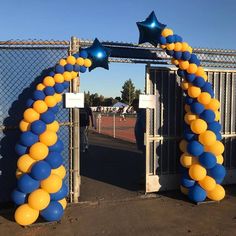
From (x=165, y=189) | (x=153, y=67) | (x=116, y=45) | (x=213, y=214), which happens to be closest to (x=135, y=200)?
(x=165, y=189)

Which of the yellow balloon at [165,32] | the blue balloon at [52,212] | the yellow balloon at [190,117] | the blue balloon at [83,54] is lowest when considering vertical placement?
the blue balloon at [52,212]

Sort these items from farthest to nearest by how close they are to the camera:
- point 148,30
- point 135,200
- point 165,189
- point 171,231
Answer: point 165,189, point 135,200, point 148,30, point 171,231

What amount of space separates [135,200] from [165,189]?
0.89 metres

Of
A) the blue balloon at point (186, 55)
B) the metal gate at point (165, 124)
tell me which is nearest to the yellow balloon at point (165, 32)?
the blue balloon at point (186, 55)

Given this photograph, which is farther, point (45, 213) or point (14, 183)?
point (14, 183)

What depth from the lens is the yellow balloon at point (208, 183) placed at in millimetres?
6199

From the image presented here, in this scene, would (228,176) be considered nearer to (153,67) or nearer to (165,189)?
(165,189)

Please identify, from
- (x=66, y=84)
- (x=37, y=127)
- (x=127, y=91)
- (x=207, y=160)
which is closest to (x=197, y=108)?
(x=207, y=160)

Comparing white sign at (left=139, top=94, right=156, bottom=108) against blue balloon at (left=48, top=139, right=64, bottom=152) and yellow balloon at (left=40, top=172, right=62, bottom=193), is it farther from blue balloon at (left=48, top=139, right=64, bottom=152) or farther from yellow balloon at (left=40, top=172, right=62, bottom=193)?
yellow balloon at (left=40, top=172, right=62, bottom=193)

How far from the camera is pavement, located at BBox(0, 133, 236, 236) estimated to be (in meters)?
5.12

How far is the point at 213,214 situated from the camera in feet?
19.0

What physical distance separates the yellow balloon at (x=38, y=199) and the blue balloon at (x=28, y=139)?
0.75 meters

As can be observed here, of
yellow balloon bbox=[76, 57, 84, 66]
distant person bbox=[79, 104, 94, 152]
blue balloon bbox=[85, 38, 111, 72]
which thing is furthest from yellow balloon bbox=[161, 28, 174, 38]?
distant person bbox=[79, 104, 94, 152]

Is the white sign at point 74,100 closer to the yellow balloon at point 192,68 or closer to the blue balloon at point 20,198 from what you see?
the blue balloon at point 20,198
